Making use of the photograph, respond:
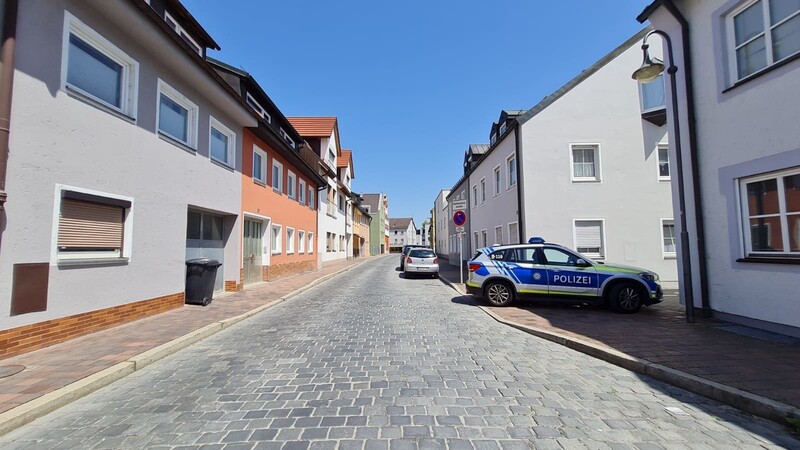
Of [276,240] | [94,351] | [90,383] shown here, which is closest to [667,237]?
[276,240]

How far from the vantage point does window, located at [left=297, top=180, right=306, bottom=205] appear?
1938 cm

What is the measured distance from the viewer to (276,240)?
15883 millimetres

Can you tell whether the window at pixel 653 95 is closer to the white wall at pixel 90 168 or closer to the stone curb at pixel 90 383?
the white wall at pixel 90 168

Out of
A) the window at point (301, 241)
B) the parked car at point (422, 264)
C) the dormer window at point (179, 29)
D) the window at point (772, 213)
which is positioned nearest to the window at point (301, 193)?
the window at point (301, 241)

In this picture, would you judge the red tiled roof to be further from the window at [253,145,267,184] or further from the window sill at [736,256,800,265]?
the window sill at [736,256,800,265]

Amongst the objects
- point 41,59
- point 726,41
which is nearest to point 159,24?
point 41,59

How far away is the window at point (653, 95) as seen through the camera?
13.4 m

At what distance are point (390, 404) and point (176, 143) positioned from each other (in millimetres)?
7898

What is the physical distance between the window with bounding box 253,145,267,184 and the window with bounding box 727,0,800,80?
525 inches

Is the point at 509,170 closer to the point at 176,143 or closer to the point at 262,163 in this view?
the point at 262,163

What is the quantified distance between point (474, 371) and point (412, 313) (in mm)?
4131

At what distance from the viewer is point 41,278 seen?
5.25 metres

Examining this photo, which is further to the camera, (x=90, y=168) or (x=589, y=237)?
(x=589, y=237)

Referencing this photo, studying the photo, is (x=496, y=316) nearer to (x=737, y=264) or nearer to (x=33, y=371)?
(x=737, y=264)
